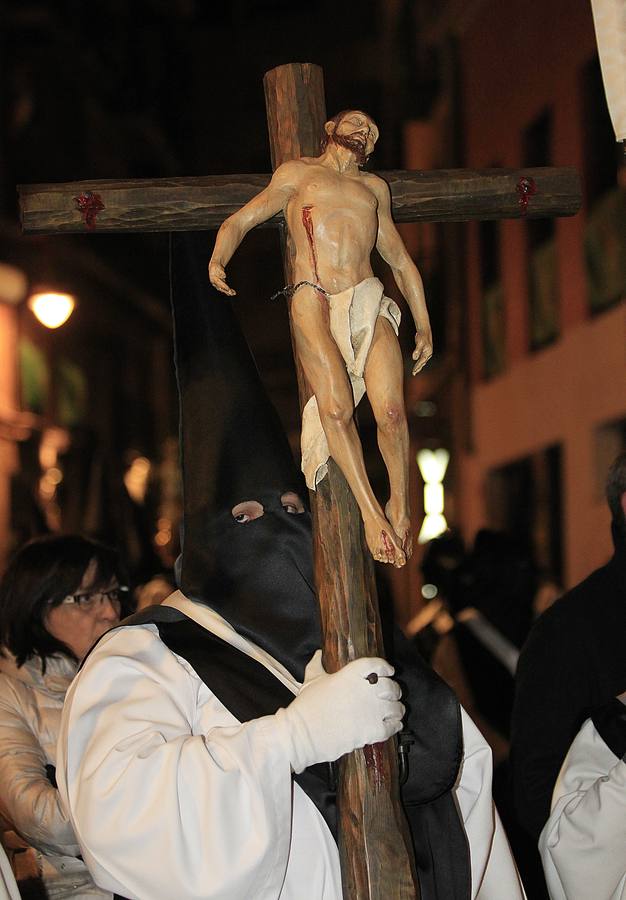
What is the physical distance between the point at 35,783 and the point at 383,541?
166 cm

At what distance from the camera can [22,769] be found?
3.88 m

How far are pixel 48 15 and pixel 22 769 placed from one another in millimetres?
14192

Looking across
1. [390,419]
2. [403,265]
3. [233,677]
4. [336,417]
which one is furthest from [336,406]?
[233,677]

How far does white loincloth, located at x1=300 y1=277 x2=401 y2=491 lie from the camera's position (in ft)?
9.09

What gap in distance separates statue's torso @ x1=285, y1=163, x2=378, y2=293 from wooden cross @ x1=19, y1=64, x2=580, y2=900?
0.10 meters

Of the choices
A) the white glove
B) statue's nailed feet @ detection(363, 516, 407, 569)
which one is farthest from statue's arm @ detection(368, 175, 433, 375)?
the white glove

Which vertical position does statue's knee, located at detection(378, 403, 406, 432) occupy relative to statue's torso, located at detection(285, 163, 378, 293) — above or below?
below

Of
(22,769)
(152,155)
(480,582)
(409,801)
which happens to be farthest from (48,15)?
(409,801)

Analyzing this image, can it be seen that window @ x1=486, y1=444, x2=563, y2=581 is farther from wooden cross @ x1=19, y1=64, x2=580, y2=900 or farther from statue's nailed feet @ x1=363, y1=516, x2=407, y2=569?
statue's nailed feet @ x1=363, y1=516, x2=407, y2=569

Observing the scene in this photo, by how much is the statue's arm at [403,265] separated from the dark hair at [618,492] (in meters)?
1.11

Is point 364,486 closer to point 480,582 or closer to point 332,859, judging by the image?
point 332,859

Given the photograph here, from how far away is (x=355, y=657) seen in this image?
8.84 feet

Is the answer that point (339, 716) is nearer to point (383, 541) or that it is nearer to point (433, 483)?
point (383, 541)

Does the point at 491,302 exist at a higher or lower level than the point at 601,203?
lower
